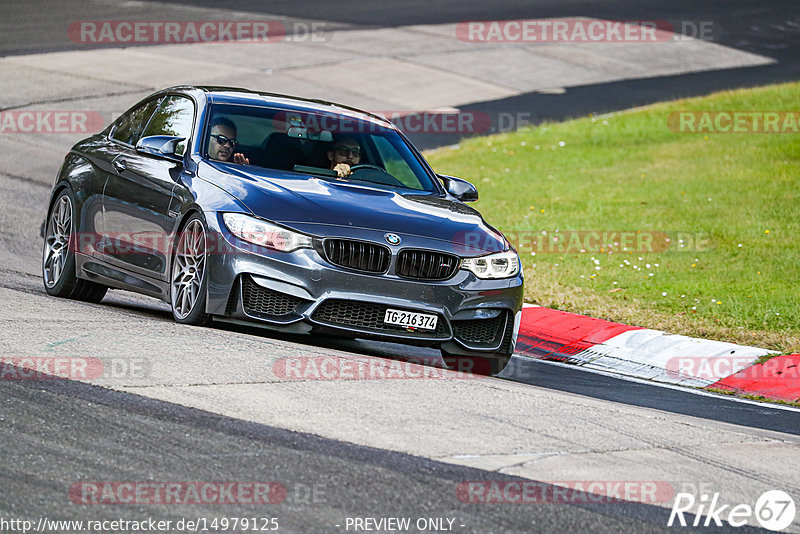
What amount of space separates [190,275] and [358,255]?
1.14 m

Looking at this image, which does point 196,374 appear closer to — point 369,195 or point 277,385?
point 277,385

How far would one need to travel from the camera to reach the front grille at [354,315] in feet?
25.4

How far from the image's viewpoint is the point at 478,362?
28.7 ft

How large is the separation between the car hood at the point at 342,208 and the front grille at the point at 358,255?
0.08 m

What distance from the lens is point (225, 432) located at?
227 inches

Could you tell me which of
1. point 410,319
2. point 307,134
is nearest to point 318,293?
point 410,319

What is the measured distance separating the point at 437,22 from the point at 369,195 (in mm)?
25509

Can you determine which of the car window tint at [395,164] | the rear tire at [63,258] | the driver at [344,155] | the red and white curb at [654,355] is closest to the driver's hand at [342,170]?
the driver at [344,155]

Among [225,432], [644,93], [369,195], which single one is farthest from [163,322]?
[644,93]

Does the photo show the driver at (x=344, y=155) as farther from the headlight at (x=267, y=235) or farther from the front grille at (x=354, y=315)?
the front grille at (x=354, y=315)

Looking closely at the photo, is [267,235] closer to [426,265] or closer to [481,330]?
[426,265]

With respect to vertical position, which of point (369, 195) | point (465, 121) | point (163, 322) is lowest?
point (465, 121)

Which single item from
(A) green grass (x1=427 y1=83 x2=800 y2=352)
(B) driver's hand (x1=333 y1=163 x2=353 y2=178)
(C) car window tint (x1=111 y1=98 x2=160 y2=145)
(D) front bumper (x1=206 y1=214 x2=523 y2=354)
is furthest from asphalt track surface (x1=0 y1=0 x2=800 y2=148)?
(D) front bumper (x1=206 y1=214 x2=523 y2=354)

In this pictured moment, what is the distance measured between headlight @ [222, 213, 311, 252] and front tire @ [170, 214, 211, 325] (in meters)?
0.27
